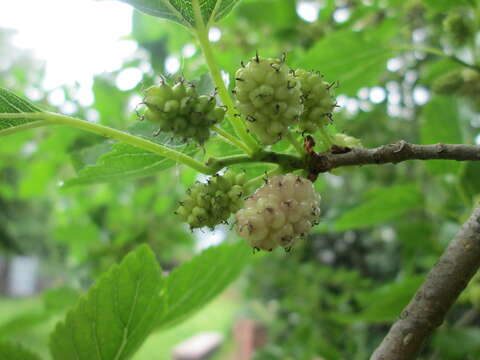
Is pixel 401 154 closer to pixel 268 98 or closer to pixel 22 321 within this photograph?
pixel 268 98

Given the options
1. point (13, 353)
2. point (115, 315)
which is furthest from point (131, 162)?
point (13, 353)

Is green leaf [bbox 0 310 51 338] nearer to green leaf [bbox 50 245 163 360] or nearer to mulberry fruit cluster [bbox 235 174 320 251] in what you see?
green leaf [bbox 50 245 163 360]

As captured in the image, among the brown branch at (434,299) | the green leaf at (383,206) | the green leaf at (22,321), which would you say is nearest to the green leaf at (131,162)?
the brown branch at (434,299)

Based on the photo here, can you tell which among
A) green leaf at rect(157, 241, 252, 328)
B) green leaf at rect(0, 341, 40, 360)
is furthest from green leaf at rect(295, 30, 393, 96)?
green leaf at rect(0, 341, 40, 360)

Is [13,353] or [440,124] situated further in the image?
[440,124]

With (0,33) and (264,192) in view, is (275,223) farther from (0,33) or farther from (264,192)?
(0,33)

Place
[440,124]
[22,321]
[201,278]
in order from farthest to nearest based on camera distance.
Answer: [22,321]
[440,124]
[201,278]
